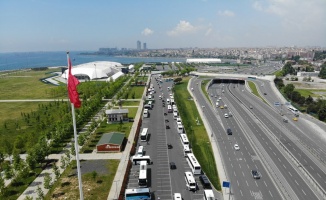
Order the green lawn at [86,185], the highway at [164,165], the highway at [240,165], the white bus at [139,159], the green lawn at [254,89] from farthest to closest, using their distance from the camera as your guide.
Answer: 1. the green lawn at [254,89]
2. the white bus at [139,159]
3. the highway at [164,165]
4. the highway at [240,165]
5. the green lawn at [86,185]

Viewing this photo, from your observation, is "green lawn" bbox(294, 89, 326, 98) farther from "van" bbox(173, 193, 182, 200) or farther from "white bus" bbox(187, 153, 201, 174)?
"van" bbox(173, 193, 182, 200)

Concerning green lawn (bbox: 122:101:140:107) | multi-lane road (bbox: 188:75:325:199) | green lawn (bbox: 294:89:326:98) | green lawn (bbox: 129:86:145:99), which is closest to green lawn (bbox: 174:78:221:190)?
multi-lane road (bbox: 188:75:325:199)

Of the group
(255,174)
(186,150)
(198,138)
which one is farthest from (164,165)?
(198,138)

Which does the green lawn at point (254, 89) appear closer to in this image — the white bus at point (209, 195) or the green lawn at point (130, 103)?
the green lawn at point (130, 103)

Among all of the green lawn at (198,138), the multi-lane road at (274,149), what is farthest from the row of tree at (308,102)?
the green lawn at (198,138)

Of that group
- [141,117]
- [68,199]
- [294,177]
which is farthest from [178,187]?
[141,117]

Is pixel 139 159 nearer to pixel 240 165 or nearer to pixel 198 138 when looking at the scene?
pixel 198 138

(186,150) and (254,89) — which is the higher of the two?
(254,89)
